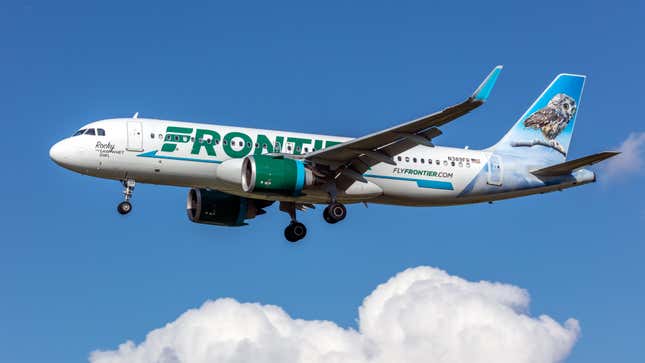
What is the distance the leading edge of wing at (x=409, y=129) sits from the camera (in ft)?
133

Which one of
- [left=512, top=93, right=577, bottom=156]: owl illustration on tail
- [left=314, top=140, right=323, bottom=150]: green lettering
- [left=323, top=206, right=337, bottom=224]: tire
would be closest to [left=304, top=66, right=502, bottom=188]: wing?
[left=323, top=206, right=337, bottom=224]: tire

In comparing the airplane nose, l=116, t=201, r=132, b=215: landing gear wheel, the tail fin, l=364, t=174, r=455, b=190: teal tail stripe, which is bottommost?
l=116, t=201, r=132, b=215: landing gear wheel

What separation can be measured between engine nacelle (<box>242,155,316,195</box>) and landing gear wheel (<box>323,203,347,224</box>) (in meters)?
1.89

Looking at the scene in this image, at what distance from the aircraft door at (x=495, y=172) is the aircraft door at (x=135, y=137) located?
610 inches

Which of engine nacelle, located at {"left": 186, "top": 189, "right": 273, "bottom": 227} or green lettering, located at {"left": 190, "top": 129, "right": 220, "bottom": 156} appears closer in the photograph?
green lettering, located at {"left": 190, "top": 129, "right": 220, "bottom": 156}

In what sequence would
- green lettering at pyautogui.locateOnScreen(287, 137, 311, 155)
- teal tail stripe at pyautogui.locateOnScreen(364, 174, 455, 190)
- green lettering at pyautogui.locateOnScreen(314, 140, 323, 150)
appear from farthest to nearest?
1. teal tail stripe at pyautogui.locateOnScreen(364, 174, 455, 190)
2. green lettering at pyautogui.locateOnScreen(314, 140, 323, 150)
3. green lettering at pyautogui.locateOnScreen(287, 137, 311, 155)

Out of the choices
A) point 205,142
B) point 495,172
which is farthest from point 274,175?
point 495,172

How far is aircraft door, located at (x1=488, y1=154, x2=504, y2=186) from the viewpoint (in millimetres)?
51156

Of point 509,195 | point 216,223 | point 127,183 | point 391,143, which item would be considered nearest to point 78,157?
point 127,183

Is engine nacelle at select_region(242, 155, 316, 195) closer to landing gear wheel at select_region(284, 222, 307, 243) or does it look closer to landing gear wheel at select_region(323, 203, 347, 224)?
landing gear wheel at select_region(323, 203, 347, 224)

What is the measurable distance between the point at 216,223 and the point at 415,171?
30.9 feet

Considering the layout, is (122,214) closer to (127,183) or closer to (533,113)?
(127,183)

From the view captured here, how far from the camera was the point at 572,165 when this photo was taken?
50.0m

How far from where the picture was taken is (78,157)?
4606 centimetres
